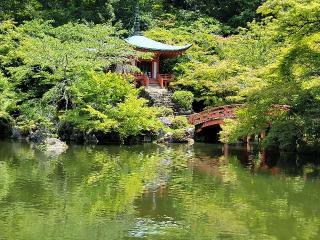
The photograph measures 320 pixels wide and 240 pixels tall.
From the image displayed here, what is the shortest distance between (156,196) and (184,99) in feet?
58.3

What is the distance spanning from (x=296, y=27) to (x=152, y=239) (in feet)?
36.3

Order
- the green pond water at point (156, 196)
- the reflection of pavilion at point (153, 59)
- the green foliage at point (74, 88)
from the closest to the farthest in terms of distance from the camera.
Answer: the green pond water at point (156, 196) → the green foliage at point (74, 88) → the reflection of pavilion at point (153, 59)

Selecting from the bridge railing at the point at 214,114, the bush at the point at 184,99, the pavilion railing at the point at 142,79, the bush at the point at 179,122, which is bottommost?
the bush at the point at 179,122

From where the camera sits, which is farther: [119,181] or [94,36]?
[94,36]

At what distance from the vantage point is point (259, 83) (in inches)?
884

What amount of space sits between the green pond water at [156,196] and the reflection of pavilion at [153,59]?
1135 centimetres

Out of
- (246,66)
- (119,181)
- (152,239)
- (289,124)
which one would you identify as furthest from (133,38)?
(152,239)

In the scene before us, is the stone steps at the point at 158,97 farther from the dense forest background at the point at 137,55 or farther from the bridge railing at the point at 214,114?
the bridge railing at the point at 214,114

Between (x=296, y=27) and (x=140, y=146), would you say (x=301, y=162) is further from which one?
(x=140, y=146)

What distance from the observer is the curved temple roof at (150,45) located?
32.4 metres

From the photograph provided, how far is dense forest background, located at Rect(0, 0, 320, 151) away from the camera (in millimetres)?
19172

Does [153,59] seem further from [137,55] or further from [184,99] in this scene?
[184,99]

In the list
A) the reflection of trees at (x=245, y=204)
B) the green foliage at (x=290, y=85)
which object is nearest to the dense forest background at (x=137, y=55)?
the green foliage at (x=290, y=85)

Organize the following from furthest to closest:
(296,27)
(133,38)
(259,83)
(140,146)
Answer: (133,38)
(140,146)
(259,83)
(296,27)
